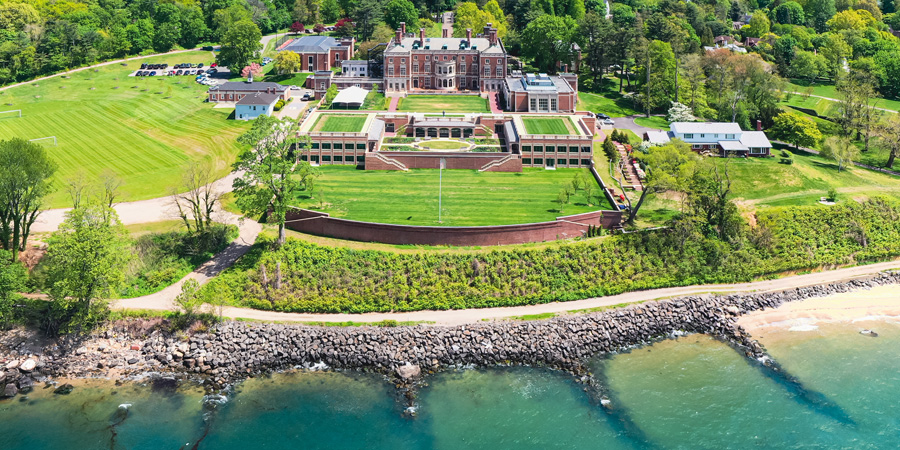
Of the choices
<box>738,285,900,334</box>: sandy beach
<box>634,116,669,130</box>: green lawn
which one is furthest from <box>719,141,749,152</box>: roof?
<box>738,285,900,334</box>: sandy beach

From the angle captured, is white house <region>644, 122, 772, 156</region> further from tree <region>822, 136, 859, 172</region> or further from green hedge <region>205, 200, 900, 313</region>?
green hedge <region>205, 200, 900, 313</region>

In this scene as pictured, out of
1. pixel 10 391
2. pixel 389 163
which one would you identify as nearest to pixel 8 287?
pixel 10 391

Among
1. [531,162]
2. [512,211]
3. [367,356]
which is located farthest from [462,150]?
[367,356]

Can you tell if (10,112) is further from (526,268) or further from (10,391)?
(526,268)

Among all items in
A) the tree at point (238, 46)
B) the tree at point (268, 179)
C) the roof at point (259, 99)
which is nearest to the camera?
the tree at point (268, 179)

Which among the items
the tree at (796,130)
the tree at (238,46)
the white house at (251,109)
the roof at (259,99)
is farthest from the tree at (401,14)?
the tree at (796,130)

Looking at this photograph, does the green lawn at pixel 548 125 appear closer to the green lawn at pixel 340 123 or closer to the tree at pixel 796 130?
the green lawn at pixel 340 123
